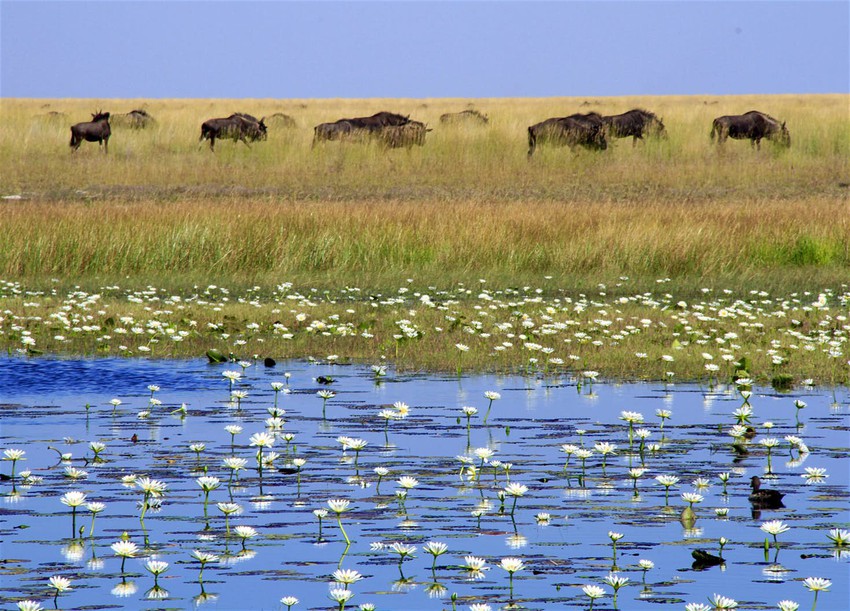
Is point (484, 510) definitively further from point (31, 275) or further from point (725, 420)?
point (31, 275)

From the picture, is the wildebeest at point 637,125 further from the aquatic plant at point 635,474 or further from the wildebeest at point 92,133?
the aquatic plant at point 635,474

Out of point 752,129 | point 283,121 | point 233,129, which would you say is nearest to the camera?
point 752,129

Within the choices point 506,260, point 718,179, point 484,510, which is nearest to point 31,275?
point 506,260

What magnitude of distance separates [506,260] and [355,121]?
67.0ft

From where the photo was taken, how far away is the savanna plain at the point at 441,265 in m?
12.5

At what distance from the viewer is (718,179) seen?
30641 millimetres

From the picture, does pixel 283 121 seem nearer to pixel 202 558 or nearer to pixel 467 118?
pixel 467 118

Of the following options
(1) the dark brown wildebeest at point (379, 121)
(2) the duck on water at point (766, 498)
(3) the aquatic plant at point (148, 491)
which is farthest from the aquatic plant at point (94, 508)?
(1) the dark brown wildebeest at point (379, 121)

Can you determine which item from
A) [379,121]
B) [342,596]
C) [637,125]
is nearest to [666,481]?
[342,596]

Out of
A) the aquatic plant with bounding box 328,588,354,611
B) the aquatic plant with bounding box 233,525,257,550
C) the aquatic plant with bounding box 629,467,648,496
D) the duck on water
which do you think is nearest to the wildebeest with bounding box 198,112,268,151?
the aquatic plant with bounding box 629,467,648,496

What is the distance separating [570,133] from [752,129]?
5267mm

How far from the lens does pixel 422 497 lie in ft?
21.9

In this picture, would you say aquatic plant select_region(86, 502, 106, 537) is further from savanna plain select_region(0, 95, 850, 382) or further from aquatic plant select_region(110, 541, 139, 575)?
savanna plain select_region(0, 95, 850, 382)

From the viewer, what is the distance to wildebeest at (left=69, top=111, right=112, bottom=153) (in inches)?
1411
